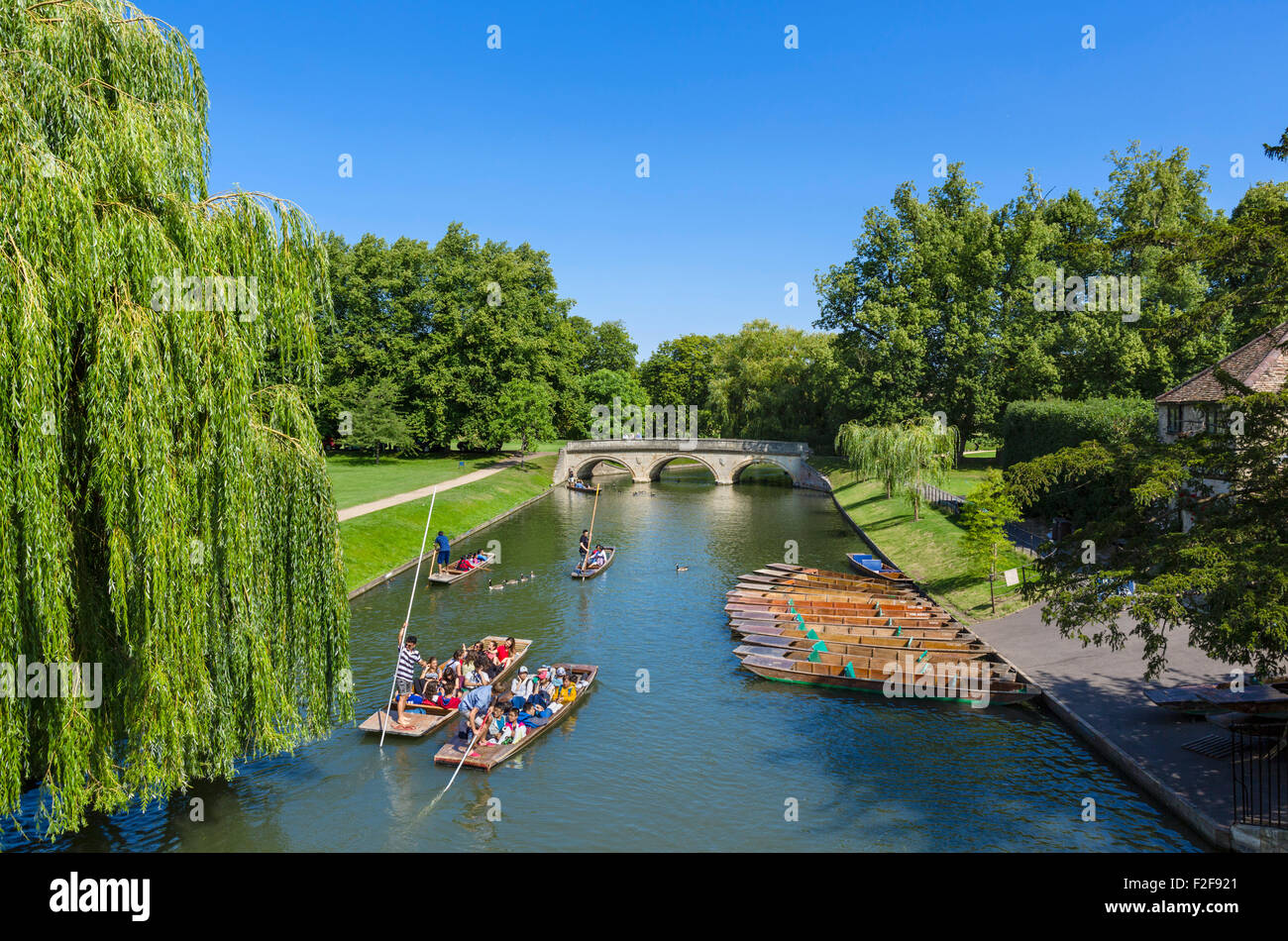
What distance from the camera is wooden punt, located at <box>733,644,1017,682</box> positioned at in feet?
70.2

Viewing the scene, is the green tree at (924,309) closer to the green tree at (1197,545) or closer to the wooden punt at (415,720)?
the green tree at (1197,545)

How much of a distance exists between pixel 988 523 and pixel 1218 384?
1025cm

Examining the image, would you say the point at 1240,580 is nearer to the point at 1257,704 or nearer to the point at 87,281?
the point at 1257,704

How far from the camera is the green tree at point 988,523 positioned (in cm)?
2802

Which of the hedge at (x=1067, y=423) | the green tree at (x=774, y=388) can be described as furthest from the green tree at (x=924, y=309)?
the hedge at (x=1067, y=423)

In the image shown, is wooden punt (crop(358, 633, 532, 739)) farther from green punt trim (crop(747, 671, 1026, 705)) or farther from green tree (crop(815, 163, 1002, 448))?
green tree (crop(815, 163, 1002, 448))

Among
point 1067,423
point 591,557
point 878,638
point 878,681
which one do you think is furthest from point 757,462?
point 878,681

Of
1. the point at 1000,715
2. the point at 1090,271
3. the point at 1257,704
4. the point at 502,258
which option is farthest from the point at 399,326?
the point at 1257,704

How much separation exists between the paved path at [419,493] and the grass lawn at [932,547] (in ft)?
81.0

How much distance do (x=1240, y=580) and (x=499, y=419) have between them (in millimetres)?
57898

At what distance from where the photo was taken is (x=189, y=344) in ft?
36.9

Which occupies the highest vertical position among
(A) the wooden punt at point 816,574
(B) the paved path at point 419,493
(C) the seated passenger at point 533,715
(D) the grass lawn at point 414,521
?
(B) the paved path at point 419,493

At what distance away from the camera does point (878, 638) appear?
2442 cm

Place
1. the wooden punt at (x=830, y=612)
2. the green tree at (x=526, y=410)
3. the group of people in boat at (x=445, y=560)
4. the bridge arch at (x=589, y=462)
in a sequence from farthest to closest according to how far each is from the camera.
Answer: the bridge arch at (x=589, y=462) → the green tree at (x=526, y=410) → the group of people in boat at (x=445, y=560) → the wooden punt at (x=830, y=612)
